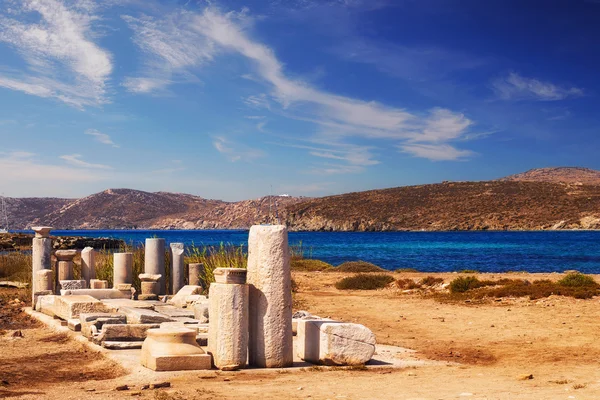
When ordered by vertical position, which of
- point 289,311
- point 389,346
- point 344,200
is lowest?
point 389,346

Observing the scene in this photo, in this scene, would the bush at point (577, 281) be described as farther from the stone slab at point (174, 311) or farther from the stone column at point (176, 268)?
the stone slab at point (174, 311)

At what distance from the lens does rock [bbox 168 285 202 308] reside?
16.1 meters

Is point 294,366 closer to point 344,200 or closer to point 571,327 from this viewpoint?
point 571,327

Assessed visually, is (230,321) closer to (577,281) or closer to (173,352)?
(173,352)

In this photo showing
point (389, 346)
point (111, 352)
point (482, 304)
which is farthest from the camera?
point (482, 304)

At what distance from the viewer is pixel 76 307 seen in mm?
13812

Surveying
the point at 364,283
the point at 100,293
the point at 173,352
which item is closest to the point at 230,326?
the point at 173,352

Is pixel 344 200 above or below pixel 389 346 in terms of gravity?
above

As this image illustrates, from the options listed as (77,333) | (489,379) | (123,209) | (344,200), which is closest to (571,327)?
(489,379)

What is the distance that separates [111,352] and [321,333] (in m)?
3.51

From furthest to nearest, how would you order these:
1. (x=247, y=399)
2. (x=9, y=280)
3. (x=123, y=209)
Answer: (x=123, y=209), (x=9, y=280), (x=247, y=399)

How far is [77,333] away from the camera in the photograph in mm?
12781

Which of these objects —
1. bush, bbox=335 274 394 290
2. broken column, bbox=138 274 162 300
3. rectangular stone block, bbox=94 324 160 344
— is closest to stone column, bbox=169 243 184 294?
broken column, bbox=138 274 162 300

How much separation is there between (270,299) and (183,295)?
23.5 ft
